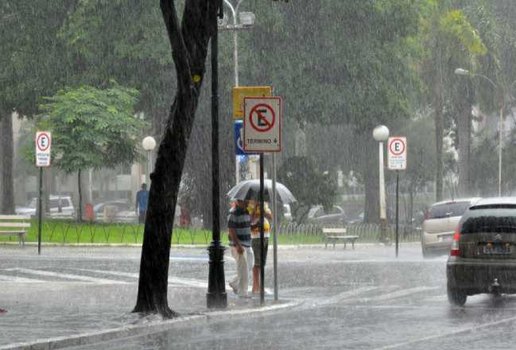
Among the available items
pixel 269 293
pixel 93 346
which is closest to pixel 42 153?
pixel 269 293

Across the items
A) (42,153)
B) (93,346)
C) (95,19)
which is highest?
(95,19)

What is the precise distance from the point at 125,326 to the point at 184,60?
11.6 ft

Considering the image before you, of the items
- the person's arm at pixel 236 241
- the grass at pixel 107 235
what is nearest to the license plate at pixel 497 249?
the person's arm at pixel 236 241

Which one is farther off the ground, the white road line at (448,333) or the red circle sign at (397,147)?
the red circle sign at (397,147)

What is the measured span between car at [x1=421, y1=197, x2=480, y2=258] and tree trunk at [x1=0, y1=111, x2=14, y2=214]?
2401cm

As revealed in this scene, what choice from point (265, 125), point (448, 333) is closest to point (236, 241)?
point (265, 125)

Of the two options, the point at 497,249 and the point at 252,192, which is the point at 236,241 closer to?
the point at 252,192

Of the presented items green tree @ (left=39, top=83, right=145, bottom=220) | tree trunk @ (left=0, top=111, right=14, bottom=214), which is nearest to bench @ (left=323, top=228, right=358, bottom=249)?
green tree @ (left=39, top=83, right=145, bottom=220)

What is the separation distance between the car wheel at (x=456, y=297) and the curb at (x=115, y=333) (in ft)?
9.15

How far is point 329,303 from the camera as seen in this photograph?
21.2 metres

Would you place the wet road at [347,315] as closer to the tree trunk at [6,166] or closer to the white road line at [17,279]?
the white road line at [17,279]

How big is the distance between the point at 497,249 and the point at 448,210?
15099 millimetres

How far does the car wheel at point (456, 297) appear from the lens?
65.3ft

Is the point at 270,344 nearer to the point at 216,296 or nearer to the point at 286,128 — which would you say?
the point at 216,296
